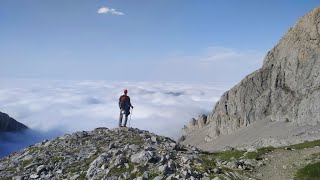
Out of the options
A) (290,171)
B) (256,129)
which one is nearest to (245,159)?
(290,171)

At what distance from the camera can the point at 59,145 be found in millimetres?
40281

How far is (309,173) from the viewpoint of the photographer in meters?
32.5

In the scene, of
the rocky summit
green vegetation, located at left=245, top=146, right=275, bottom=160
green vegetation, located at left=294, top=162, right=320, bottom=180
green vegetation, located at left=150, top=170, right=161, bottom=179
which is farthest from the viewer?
green vegetation, located at left=245, top=146, right=275, bottom=160

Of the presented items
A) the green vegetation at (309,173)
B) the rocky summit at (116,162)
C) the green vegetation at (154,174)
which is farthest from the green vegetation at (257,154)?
the green vegetation at (154,174)

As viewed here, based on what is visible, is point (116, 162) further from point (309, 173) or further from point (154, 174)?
point (309, 173)

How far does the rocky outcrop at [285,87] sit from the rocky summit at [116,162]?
79760 millimetres

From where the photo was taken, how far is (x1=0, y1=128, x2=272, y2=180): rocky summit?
103 feet

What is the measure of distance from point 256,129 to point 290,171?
336 ft

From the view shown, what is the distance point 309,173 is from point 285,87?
11601cm

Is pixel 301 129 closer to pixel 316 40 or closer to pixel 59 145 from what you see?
pixel 316 40

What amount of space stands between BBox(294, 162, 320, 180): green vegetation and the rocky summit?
13.0 feet

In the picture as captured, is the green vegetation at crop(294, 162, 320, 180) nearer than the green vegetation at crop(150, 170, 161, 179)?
No

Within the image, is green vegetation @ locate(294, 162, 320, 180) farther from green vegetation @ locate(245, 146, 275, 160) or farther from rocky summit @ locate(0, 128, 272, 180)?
green vegetation @ locate(245, 146, 275, 160)

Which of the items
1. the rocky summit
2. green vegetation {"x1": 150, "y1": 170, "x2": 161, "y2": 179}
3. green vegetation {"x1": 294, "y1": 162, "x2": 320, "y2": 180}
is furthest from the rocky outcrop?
green vegetation {"x1": 150, "y1": 170, "x2": 161, "y2": 179}
